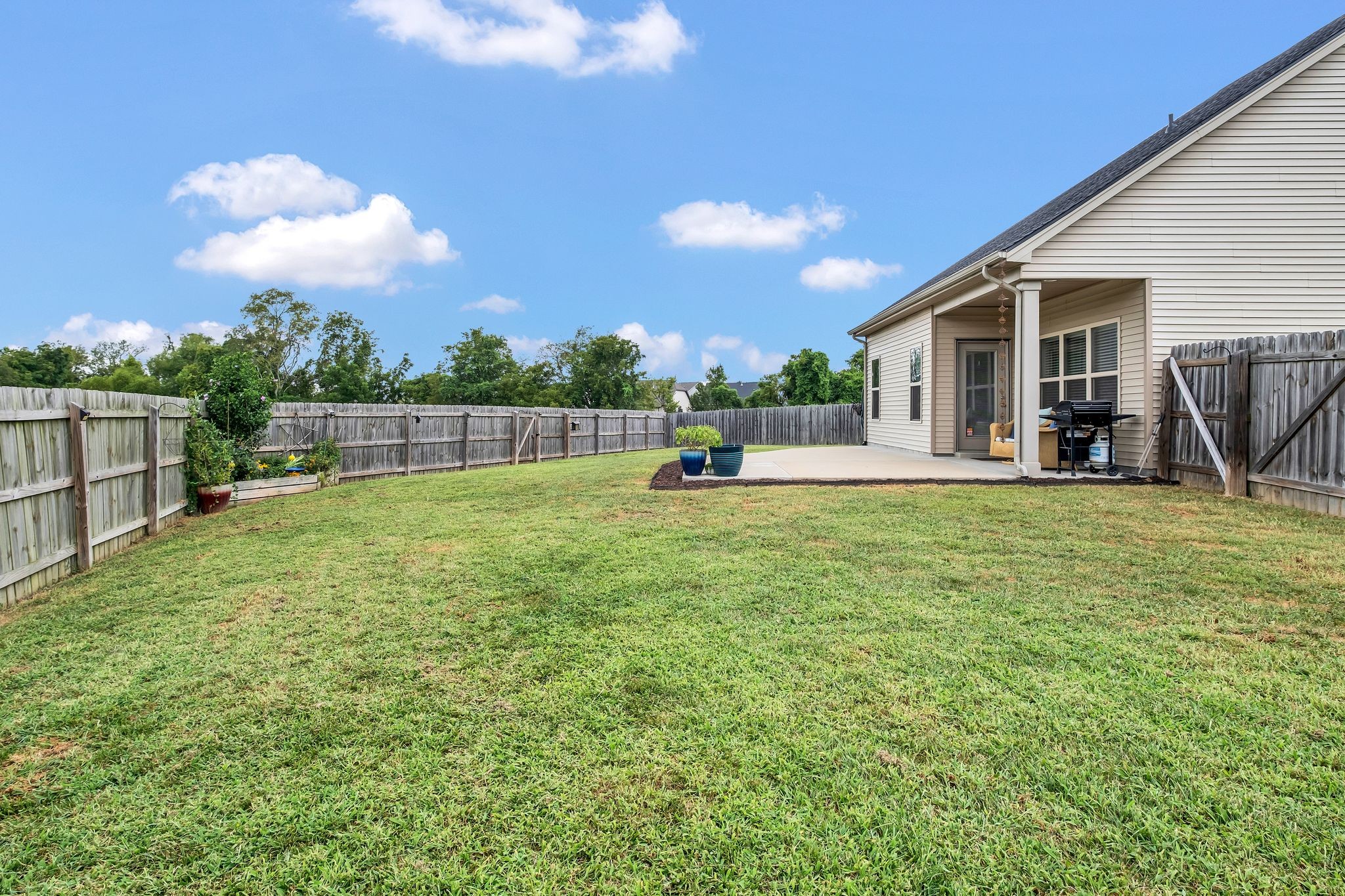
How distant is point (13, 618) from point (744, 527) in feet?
17.1

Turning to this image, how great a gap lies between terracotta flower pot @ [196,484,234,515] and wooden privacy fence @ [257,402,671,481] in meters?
2.65

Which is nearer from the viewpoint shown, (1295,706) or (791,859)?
(791,859)

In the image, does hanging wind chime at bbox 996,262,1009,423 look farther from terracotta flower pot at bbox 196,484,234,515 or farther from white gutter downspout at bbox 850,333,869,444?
terracotta flower pot at bbox 196,484,234,515

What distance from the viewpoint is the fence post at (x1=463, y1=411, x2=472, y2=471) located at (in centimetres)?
1499

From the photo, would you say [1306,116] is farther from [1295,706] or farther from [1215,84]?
[1295,706]

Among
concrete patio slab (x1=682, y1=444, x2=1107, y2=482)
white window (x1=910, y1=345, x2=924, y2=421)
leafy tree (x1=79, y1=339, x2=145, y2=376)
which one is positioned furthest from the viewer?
leafy tree (x1=79, y1=339, x2=145, y2=376)

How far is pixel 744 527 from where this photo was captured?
233 inches

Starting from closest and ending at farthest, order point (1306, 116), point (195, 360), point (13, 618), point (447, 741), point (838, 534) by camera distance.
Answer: point (447, 741) < point (13, 618) < point (838, 534) < point (1306, 116) < point (195, 360)

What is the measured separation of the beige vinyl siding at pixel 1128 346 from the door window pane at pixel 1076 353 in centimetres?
37

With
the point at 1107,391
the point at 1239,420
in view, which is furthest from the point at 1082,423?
the point at 1239,420

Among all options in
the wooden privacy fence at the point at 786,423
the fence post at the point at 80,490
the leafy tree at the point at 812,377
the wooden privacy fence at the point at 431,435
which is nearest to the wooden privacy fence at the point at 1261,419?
the fence post at the point at 80,490

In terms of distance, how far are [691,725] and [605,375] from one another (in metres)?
39.0

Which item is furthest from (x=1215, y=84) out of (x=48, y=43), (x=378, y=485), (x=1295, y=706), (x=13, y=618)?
(x=48, y=43)

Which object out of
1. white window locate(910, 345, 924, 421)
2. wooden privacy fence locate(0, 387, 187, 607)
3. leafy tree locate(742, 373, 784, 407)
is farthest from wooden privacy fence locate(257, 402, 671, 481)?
leafy tree locate(742, 373, 784, 407)
